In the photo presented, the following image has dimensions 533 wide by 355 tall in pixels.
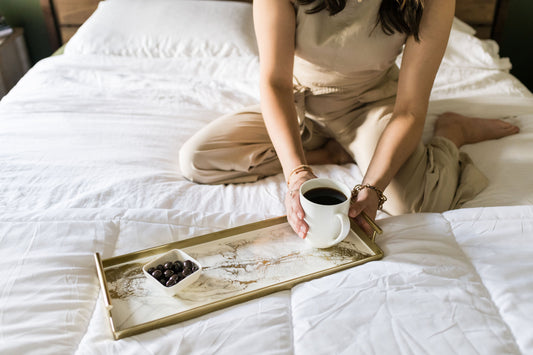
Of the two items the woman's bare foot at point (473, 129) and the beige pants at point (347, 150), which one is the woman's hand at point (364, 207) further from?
the woman's bare foot at point (473, 129)

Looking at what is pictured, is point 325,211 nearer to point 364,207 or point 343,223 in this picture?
point 343,223

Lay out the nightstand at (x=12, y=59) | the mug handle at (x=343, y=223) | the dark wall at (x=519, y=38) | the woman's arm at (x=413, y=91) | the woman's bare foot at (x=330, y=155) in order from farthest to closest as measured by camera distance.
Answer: the dark wall at (x=519, y=38) < the nightstand at (x=12, y=59) < the woman's bare foot at (x=330, y=155) < the woman's arm at (x=413, y=91) < the mug handle at (x=343, y=223)

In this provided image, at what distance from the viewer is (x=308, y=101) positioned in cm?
125

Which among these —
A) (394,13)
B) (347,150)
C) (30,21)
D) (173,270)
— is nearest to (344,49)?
(394,13)

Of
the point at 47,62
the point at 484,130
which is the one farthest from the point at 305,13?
the point at 47,62

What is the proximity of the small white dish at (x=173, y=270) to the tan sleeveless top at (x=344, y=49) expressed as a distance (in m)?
0.62

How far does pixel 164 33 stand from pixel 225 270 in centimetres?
134

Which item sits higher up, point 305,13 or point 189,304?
point 305,13

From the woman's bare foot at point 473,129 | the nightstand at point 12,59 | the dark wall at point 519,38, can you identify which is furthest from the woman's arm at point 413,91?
A: the nightstand at point 12,59

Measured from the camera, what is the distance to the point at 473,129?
51.1 inches

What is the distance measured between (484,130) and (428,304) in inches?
32.5

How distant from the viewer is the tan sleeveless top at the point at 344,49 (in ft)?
3.44

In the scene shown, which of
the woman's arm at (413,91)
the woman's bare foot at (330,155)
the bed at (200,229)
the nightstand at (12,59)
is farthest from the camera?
the nightstand at (12,59)

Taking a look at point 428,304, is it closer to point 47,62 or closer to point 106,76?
point 106,76
